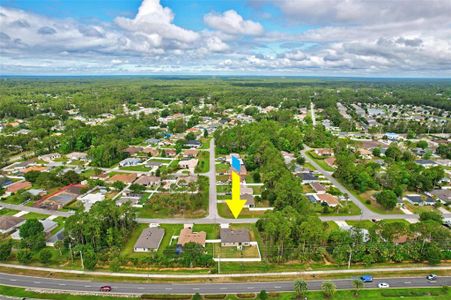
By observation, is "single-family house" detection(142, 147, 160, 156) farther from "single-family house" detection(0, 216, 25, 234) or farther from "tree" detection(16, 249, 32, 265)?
"tree" detection(16, 249, 32, 265)

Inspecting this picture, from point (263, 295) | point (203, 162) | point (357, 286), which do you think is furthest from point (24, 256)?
point (203, 162)

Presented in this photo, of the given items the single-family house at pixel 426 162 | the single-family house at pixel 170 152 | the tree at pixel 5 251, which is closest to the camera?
the tree at pixel 5 251

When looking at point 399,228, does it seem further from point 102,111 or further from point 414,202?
point 102,111

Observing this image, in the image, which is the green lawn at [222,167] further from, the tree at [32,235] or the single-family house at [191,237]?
the tree at [32,235]

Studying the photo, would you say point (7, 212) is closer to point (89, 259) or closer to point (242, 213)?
point (89, 259)

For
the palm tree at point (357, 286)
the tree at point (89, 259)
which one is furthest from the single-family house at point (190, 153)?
the palm tree at point (357, 286)

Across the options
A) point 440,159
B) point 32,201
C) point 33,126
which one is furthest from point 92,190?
point 440,159
